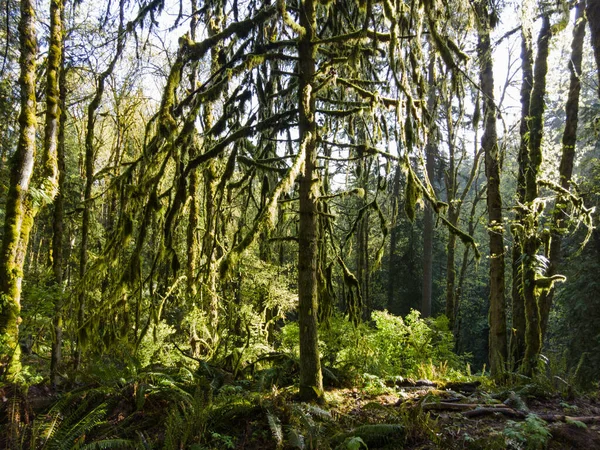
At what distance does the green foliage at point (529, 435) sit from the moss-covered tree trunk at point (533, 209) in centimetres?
309

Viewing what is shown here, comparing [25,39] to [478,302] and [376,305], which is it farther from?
[478,302]

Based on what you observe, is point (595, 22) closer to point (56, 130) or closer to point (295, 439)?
point (295, 439)

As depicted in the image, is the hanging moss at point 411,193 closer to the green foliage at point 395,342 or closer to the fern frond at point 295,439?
the fern frond at point 295,439

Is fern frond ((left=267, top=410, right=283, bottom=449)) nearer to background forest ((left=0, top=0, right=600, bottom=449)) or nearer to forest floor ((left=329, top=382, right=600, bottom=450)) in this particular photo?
background forest ((left=0, top=0, right=600, bottom=449))

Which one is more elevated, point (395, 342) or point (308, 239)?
point (308, 239)

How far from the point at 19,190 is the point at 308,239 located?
4991 millimetres

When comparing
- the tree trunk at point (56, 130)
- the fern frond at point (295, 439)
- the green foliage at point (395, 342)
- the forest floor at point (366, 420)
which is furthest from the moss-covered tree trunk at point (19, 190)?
the green foliage at point (395, 342)

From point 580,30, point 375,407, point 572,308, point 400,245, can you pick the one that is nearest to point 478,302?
point 400,245

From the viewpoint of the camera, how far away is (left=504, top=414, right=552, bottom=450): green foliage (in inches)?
132

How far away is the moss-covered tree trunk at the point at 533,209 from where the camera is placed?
635cm

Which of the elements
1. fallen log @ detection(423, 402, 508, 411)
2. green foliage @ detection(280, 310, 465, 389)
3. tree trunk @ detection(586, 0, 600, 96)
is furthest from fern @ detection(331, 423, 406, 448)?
green foliage @ detection(280, 310, 465, 389)

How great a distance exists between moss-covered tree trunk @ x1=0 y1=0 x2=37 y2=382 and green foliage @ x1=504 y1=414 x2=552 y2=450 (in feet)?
22.3

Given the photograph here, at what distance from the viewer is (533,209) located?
631 centimetres

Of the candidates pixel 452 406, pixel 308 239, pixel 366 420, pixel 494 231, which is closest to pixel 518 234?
pixel 494 231
